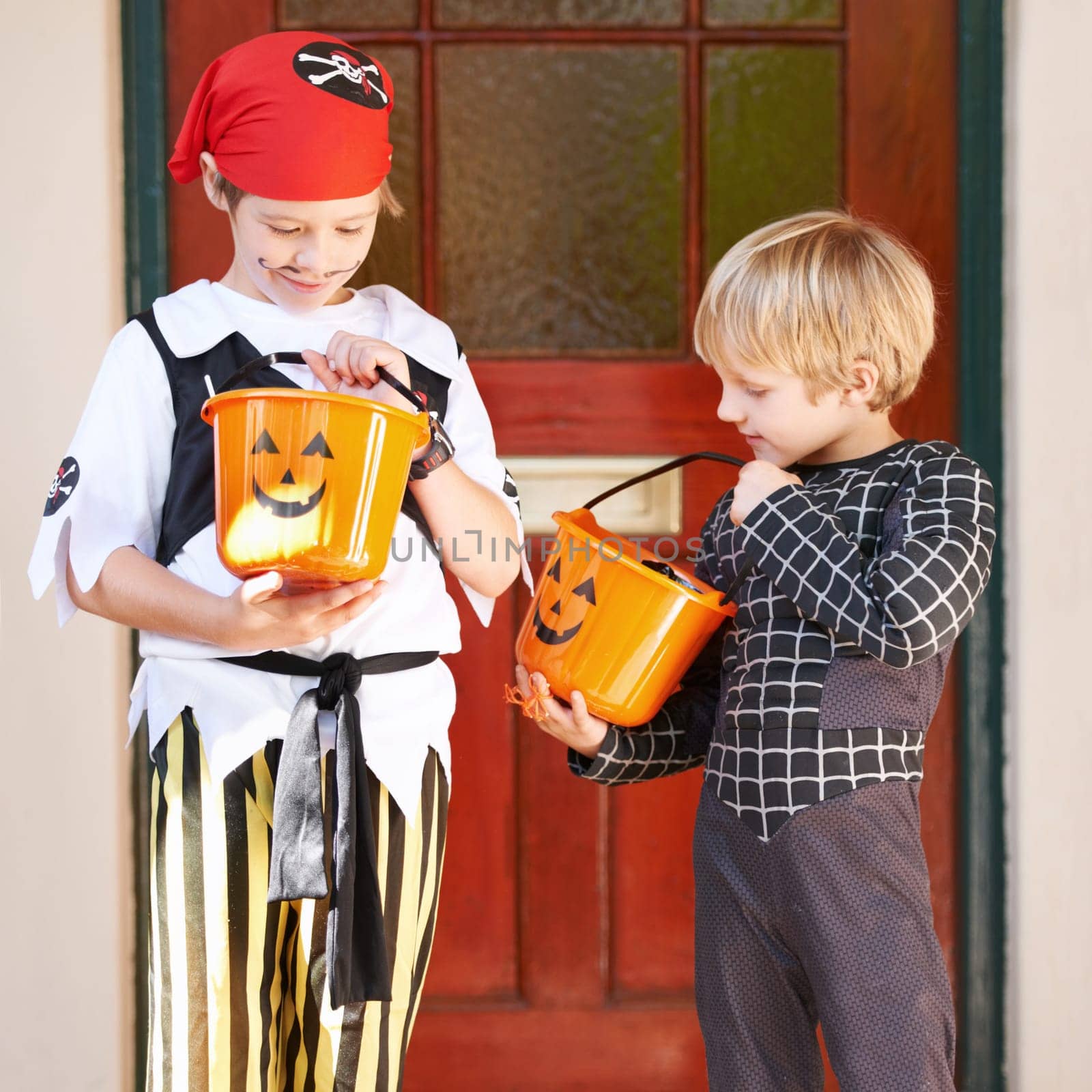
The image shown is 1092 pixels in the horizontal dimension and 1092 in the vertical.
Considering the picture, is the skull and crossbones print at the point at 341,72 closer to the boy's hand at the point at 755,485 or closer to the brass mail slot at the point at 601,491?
the boy's hand at the point at 755,485

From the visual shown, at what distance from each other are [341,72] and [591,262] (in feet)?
2.29

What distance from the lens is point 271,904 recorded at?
3.63ft

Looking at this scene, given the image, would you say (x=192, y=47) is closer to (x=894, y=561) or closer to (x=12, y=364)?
(x=12, y=364)

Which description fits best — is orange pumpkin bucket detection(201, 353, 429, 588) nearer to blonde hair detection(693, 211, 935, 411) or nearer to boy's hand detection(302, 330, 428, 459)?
boy's hand detection(302, 330, 428, 459)

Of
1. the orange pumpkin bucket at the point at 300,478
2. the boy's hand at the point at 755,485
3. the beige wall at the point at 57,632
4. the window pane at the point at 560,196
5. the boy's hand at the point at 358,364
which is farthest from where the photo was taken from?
the window pane at the point at 560,196

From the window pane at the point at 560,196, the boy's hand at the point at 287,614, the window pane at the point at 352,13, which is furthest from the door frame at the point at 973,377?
the boy's hand at the point at 287,614

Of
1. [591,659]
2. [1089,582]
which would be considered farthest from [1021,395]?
[591,659]

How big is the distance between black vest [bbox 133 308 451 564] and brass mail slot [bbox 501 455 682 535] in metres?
0.65

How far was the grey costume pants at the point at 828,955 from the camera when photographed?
1130mm

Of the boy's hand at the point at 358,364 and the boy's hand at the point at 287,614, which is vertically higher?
the boy's hand at the point at 358,364

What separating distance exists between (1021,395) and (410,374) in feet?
3.25

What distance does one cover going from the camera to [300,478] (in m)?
0.97

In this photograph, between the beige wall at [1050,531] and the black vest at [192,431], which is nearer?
the black vest at [192,431]

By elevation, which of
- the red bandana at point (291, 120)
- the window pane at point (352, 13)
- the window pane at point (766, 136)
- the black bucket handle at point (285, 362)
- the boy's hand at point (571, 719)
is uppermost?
the window pane at point (352, 13)
